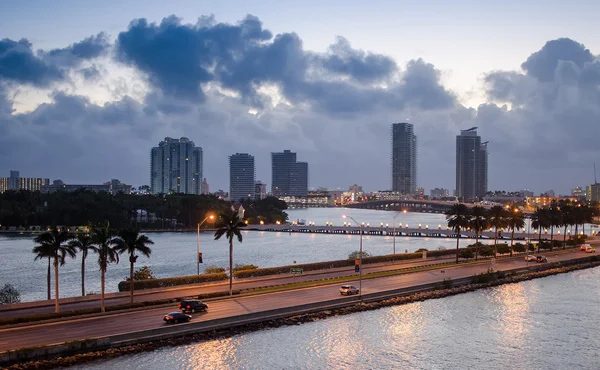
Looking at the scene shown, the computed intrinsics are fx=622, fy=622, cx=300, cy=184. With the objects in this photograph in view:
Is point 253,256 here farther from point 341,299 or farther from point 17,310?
point 17,310

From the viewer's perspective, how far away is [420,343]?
4447 cm

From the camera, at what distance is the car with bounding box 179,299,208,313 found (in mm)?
45656

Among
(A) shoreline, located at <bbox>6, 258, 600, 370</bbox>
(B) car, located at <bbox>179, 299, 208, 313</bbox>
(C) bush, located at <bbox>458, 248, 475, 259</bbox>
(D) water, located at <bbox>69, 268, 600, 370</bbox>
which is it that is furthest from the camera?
(C) bush, located at <bbox>458, 248, 475, 259</bbox>

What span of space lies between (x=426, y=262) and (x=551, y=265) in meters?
17.6

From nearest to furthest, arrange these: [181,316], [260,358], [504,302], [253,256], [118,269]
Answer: [260,358]
[181,316]
[504,302]
[118,269]
[253,256]

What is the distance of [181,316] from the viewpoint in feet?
139

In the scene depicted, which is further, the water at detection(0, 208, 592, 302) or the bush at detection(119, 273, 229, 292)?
the water at detection(0, 208, 592, 302)

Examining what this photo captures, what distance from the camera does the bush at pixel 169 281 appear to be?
54.9 metres

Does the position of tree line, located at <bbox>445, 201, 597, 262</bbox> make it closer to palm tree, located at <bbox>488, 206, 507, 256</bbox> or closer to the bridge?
palm tree, located at <bbox>488, 206, 507, 256</bbox>

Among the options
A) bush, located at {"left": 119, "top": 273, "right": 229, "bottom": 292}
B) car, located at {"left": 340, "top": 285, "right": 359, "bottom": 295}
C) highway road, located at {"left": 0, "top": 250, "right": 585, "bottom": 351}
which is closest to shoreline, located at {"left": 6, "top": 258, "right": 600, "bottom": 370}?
car, located at {"left": 340, "top": 285, "right": 359, "bottom": 295}

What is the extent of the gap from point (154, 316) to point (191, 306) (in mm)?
2905

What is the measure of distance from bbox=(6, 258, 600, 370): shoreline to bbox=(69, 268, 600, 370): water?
2.05ft

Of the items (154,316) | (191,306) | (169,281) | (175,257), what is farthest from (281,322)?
(175,257)

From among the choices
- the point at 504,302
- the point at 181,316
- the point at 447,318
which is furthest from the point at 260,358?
the point at 504,302
